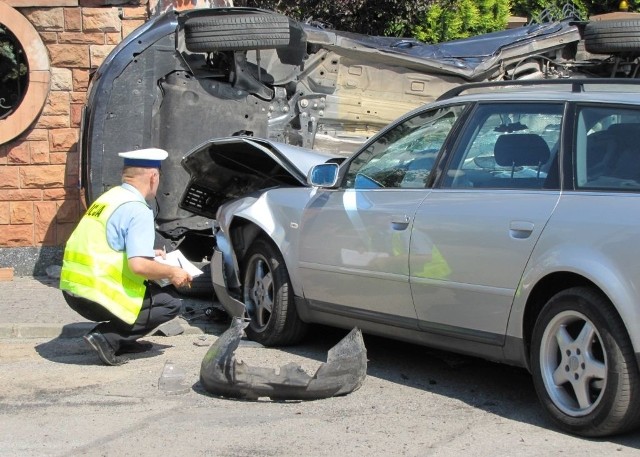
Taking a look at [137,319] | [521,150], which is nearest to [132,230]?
[137,319]

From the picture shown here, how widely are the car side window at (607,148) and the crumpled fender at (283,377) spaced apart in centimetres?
169

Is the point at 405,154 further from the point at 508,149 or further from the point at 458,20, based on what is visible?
the point at 458,20

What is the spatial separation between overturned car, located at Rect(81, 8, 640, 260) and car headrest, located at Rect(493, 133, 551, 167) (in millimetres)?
3640

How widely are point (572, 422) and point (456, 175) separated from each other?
1.53 m

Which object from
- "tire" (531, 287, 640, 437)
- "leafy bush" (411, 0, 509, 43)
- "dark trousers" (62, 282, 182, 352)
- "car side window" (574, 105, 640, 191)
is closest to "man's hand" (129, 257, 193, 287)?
"dark trousers" (62, 282, 182, 352)

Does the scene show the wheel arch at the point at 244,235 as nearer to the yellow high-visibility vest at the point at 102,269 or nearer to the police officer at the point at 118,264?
the police officer at the point at 118,264

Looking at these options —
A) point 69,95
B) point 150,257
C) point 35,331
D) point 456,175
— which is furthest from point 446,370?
point 69,95

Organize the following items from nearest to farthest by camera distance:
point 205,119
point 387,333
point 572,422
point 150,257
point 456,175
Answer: point 572,422
point 456,175
point 387,333
point 150,257
point 205,119

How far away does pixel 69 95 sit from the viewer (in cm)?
1096

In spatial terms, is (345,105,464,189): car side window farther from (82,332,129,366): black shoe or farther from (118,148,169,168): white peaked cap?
(82,332,129,366): black shoe

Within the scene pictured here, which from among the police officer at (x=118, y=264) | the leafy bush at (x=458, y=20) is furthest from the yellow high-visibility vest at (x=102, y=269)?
the leafy bush at (x=458, y=20)

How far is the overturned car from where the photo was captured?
915 cm

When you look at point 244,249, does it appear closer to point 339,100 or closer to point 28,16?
point 339,100

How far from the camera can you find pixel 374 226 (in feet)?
20.7
